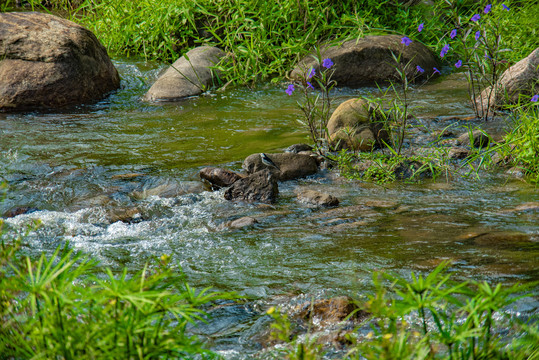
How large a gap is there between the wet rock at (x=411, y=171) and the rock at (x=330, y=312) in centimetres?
236

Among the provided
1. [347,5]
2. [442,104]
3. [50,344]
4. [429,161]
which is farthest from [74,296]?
[347,5]

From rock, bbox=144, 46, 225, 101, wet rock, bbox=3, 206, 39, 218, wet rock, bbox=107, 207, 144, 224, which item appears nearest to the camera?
wet rock, bbox=107, 207, 144, 224

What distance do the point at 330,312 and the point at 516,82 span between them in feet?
15.5

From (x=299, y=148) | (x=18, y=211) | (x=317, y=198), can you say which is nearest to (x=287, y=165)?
(x=299, y=148)

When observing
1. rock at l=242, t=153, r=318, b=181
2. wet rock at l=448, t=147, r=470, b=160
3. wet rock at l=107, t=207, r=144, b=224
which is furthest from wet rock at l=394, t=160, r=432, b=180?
wet rock at l=107, t=207, r=144, b=224

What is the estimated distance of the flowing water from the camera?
298 centimetres

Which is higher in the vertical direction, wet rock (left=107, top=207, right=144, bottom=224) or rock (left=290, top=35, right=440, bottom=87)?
rock (left=290, top=35, right=440, bottom=87)

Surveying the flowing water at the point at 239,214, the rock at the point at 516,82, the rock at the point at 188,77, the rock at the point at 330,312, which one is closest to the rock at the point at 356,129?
the flowing water at the point at 239,214

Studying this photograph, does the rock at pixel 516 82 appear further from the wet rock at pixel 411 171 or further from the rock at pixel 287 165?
the rock at pixel 287 165

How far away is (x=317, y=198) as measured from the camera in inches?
167

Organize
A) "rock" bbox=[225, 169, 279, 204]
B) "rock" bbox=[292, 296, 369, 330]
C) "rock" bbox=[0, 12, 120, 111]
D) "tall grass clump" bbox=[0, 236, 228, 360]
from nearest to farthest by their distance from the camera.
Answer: "tall grass clump" bbox=[0, 236, 228, 360] < "rock" bbox=[292, 296, 369, 330] < "rock" bbox=[225, 169, 279, 204] < "rock" bbox=[0, 12, 120, 111]

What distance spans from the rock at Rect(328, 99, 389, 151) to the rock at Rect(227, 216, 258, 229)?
5.41 feet

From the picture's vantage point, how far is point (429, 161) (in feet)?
15.9

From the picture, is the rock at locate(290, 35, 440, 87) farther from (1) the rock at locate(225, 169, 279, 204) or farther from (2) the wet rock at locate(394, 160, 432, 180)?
(1) the rock at locate(225, 169, 279, 204)
